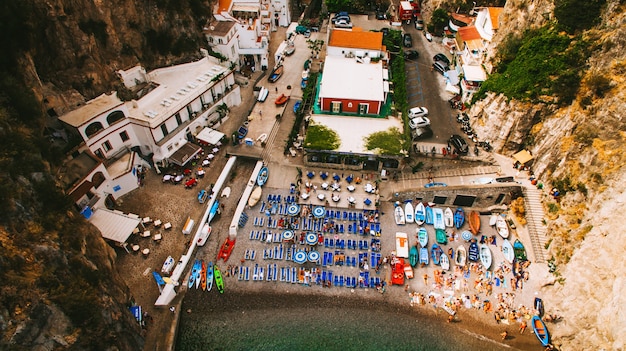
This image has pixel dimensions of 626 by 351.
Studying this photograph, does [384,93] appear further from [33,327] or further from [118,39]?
[33,327]

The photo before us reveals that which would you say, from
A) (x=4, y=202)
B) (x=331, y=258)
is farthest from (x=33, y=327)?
(x=331, y=258)

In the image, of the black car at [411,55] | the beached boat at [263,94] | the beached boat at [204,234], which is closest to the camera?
the beached boat at [204,234]

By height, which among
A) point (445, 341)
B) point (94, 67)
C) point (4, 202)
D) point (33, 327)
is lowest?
point (445, 341)

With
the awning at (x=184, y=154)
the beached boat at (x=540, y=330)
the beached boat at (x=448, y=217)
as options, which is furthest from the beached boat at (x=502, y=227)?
the awning at (x=184, y=154)

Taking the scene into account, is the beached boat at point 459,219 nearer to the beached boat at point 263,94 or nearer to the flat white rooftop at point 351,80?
the flat white rooftop at point 351,80

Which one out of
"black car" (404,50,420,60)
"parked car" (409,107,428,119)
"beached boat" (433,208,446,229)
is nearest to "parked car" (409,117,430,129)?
"parked car" (409,107,428,119)
